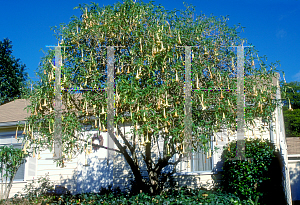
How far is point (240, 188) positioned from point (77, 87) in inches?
198

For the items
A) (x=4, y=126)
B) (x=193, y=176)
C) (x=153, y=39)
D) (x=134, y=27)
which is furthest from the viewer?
(x=4, y=126)

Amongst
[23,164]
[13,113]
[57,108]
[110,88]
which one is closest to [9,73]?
[13,113]

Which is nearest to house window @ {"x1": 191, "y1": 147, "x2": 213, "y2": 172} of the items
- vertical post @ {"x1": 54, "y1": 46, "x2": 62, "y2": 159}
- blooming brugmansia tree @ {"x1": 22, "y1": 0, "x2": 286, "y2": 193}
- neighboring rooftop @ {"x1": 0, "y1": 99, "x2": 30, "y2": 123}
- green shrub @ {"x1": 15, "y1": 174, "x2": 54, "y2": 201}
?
blooming brugmansia tree @ {"x1": 22, "y1": 0, "x2": 286, "y2": 193}

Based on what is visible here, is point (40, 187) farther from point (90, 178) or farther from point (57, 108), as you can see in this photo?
point (57, 108)

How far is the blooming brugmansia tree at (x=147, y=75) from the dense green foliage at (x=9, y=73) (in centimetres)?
1567

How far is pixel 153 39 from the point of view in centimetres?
560

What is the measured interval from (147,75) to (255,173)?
416 cm

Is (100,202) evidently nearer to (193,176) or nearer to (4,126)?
(193,176)

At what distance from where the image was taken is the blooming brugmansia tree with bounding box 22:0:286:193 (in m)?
5.11

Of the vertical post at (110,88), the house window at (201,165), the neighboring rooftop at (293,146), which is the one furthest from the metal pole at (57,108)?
the neighboring rooftop at (293,146)

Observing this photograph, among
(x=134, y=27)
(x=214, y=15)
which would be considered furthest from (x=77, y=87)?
(x=214, y=15)

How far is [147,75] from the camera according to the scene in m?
5.62

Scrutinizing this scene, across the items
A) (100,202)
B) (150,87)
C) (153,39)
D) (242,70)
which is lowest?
(100,202)

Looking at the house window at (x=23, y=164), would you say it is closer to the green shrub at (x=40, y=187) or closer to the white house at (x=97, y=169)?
the white house at (x=97, y=169)
